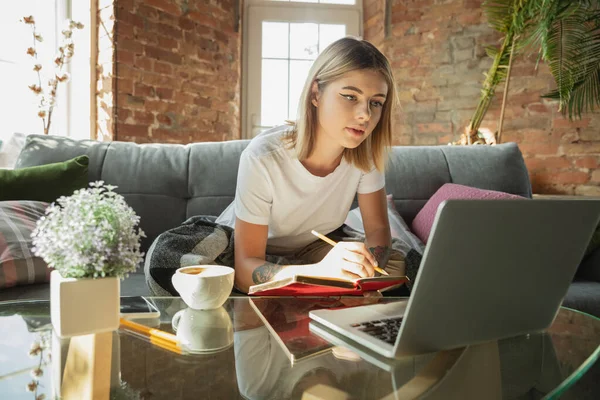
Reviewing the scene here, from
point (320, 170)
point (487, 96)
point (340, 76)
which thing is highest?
point (487, 96)

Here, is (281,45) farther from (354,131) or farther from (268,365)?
(268,365)

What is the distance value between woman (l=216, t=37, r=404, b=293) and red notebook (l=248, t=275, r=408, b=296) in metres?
0.13

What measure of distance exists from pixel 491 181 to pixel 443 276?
1.48 metres

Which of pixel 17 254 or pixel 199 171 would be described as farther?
pixel 199 171

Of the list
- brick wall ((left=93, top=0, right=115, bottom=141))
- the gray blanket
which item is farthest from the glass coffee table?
brick wall ((left=93, top=0, right=115, bottom=141))

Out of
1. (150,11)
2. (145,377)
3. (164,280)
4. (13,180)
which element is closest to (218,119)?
(150,11)

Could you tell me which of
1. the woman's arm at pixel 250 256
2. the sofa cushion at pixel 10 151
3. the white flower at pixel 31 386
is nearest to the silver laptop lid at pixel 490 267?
the white flower at pixel 31 386

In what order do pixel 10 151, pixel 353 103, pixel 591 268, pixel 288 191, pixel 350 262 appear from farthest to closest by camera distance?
1. pixel 10 151
2. pixel 591 268
3. pixel 288 191
4. pixel 353 103
5. pixel 350 262

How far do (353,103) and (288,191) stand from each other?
31 centimetres

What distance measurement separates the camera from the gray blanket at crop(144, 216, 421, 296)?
4.35 feet

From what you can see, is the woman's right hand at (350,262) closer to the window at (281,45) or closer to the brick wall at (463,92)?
the brick wall at (463,92)

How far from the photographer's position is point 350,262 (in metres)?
1.00

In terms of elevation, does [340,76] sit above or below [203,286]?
above

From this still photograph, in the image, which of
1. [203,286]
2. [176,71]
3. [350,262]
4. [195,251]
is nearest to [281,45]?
[176,71]
